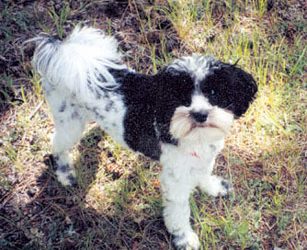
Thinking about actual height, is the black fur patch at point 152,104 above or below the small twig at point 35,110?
above

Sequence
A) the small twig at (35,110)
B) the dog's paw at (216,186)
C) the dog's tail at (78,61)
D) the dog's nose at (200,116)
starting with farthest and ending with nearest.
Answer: the small twig at (35,110) → the dog's paw at (216,186) → the dog's tail at (78,61) → the dog's nose at (200,116)

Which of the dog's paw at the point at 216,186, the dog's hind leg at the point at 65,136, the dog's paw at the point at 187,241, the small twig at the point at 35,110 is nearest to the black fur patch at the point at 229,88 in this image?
the dog's paw at the point at 216,186

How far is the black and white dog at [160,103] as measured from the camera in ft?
9.29

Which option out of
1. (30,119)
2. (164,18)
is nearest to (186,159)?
(30,119)

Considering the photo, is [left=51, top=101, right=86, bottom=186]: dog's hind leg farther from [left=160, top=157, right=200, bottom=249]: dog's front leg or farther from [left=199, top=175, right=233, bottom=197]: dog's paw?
[left=199, top=175, right=233, bottom=197]: dog's paw

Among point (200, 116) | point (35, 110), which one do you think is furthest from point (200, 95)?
point (35, 110)

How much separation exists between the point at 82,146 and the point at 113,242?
91 cm

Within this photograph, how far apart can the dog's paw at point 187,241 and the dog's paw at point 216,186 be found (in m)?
0.40

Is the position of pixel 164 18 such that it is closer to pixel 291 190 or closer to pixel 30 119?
pixel 30 119

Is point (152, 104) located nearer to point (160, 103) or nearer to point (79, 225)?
point (160, 103)

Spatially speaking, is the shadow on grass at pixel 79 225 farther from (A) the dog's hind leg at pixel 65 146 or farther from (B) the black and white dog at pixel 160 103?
(B) the black and white dog at pixel 160 103

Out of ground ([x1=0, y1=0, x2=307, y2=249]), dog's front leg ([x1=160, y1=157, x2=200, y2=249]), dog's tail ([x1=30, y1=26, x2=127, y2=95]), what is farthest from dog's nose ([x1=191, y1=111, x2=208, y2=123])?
ground ([x1=0, y1=0, x2=307, y2=249])

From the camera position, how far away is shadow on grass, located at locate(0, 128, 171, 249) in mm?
3668

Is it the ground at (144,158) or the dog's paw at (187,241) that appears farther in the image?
the ground at (144,158)
